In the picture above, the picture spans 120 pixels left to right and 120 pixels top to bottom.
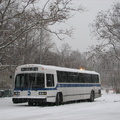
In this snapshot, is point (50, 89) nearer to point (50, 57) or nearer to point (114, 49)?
point (114, 49)

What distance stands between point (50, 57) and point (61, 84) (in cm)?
2517

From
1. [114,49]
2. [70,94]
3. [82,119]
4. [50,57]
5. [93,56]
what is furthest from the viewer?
[50,57]

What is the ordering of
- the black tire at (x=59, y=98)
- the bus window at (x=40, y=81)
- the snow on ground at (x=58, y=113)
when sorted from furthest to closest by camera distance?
the black tire at (x=59, y=98), the bus window at (x=40, y=81), the snow on ground at (x=58, y=113)

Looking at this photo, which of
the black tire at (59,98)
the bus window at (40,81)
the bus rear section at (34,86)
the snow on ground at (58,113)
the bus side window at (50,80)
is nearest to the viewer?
the snow on ground at (58,113)

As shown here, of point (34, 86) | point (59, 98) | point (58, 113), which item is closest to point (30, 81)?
point (34, 86)

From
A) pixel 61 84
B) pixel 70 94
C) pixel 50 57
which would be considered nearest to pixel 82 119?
pixel 61 84

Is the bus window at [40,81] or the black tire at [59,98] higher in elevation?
the bus window at [40,81]

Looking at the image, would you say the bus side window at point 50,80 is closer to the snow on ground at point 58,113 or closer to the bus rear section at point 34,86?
the bus rear section at point 34,86

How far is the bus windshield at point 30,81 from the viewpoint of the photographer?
21344mm

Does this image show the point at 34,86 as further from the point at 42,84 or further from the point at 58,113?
the point at 58,113

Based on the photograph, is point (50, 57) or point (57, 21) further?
point (50, 57)

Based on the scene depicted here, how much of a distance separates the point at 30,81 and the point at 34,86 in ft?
1.71

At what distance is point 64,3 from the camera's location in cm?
2203

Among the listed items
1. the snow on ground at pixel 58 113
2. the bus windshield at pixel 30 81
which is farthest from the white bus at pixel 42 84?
the snow on ground at pixel 58 113
